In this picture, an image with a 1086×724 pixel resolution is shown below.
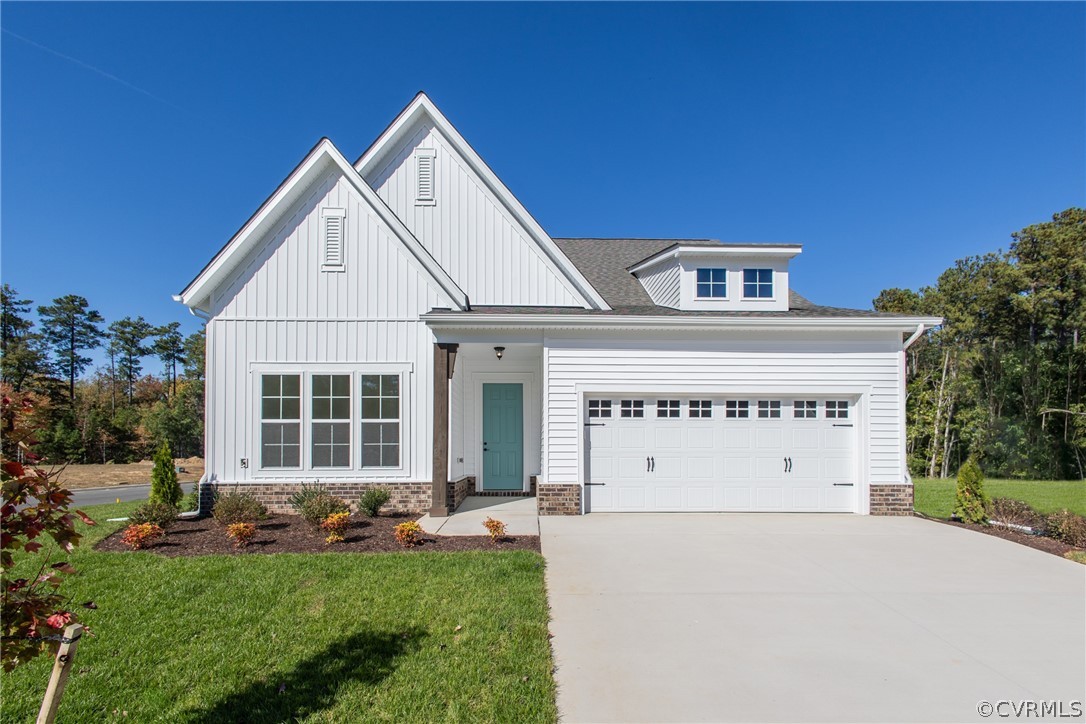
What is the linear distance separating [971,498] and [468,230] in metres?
10.8

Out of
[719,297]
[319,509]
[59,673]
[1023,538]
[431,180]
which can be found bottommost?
[1023,538]

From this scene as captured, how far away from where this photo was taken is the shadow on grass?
3.60 meters

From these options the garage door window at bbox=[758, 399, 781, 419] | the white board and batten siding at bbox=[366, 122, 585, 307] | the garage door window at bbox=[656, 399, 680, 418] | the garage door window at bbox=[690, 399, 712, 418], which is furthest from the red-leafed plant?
the garage door window at bbox=[758, 399, 781, 419]

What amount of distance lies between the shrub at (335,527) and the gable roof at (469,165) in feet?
21.0

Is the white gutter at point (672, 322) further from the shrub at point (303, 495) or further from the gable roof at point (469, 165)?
the shrub at point (303, 495)

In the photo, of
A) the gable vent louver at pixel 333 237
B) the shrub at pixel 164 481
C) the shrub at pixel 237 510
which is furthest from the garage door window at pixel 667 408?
the shrub at pixel 164 481

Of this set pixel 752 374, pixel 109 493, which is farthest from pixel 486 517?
pixel 109 493

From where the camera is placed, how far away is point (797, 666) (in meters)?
4.34

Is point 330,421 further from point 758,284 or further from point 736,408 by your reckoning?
point 758,284

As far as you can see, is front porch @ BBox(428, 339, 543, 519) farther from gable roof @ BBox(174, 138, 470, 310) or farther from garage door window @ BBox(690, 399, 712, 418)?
garage door window @ BBox(690, 399, 712, 418)

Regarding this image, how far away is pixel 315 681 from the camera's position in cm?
397

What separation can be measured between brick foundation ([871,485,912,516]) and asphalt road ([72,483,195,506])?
18321mm

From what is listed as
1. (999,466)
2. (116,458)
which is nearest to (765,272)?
(999,466)

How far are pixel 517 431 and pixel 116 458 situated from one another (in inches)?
1129
